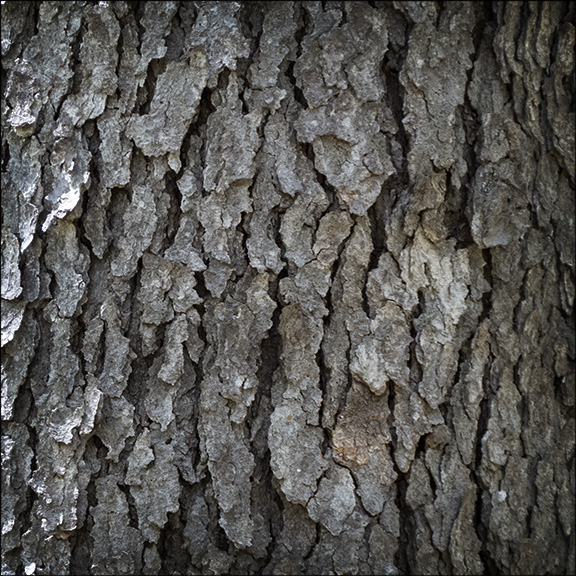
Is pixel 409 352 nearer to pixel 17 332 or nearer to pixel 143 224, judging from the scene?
pixel 143 224

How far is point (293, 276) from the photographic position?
1208mm

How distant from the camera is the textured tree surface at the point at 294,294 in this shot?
1202 millimetres

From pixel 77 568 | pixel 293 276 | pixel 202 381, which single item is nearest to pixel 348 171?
pixel 293 276

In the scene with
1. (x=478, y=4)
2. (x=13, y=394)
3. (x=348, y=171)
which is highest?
(x=478, y=4)

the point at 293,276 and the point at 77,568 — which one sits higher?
the point at 293,276

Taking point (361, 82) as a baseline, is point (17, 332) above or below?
below

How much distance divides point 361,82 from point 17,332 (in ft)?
3.14

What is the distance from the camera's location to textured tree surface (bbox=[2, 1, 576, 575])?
1.20 metres

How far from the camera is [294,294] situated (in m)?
1.20

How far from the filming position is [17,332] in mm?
1249

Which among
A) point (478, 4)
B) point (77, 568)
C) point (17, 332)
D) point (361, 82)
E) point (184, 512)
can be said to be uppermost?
point (478, 4)

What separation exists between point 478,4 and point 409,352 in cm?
82

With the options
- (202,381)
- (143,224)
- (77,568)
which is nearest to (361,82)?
(143,224)

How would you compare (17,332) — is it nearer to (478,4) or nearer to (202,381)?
(202,381)
